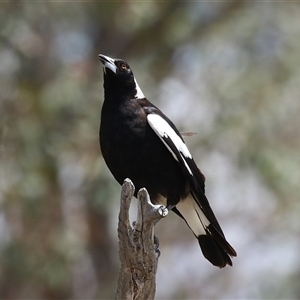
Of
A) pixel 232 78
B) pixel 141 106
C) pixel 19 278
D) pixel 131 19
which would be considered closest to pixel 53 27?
pixel 131 19

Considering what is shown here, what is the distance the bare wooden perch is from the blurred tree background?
157 inches

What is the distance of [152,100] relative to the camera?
774cm

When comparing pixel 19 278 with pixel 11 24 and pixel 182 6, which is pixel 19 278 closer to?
pixel 11 24

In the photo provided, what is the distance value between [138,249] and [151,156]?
0.61 m

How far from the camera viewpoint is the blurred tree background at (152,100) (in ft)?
25.4

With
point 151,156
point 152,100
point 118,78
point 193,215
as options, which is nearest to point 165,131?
point 151,156

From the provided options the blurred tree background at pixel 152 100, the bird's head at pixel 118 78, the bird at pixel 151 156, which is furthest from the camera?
the blurred tree background at pixel 152 100

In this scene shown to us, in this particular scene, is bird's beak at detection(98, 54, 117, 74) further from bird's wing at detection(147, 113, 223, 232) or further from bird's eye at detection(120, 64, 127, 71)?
bird's wing at detection(147, 113, 223, 232)

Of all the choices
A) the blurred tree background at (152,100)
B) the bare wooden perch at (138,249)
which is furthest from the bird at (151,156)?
the blurred tree background at (152,100)

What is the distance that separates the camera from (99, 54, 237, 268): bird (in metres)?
3.81

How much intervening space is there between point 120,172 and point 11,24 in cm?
390

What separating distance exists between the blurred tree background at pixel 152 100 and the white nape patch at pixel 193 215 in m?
3.15

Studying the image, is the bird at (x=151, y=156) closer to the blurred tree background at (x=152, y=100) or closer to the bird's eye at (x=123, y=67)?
the bird's eye at (x=123, y=67)

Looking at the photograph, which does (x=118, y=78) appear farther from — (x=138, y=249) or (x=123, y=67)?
(x=138, y=249)
